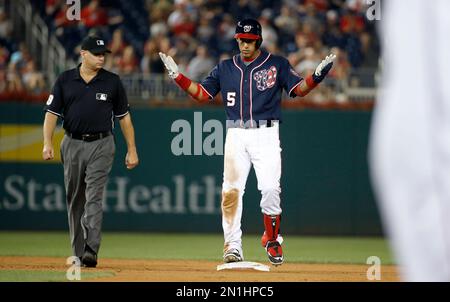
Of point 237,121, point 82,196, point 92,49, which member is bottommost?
point 82,196

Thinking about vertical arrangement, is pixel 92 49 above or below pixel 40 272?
above

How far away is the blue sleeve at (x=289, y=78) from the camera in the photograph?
936cm

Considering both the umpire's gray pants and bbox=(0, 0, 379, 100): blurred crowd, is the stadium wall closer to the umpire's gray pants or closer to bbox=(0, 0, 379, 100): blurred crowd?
bbox=(0, 0, 379, 100): blurred crowd

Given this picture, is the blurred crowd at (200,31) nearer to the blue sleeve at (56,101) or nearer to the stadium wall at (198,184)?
the stadium wall at (198,184)

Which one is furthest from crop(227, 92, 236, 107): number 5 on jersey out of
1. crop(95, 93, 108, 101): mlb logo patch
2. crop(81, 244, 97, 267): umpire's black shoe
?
crop(81, 244, 97, 267): umpire's black shoe

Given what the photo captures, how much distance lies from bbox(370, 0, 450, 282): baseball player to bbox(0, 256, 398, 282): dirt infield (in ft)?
22.3

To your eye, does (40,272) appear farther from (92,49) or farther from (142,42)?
(142,42)

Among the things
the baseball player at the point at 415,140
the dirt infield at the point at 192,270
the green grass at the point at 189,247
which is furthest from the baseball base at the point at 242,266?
the baseball player at the point at 415,140

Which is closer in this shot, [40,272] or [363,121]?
[40,272]

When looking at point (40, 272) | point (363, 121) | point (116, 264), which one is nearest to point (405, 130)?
point (40, 272)

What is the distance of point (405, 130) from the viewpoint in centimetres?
123

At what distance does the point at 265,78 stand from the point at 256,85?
0.13 metres

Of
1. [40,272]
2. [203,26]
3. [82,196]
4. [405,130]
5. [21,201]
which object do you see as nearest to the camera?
[405,130]

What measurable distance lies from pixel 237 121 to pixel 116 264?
2037mm
